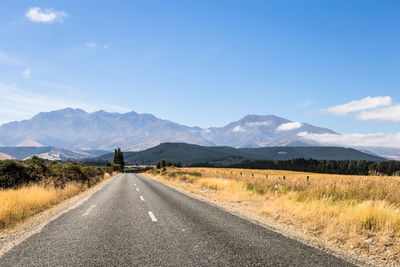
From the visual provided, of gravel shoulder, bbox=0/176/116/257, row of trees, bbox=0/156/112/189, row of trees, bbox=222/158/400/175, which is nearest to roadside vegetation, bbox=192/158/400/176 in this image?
row of trees, bbox=222/158/400/175

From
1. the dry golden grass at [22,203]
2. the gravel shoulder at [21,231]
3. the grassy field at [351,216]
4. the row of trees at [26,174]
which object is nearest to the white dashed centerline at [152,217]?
the gravel shoulder at [21,231]

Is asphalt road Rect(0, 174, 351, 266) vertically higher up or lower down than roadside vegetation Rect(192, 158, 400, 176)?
higher up

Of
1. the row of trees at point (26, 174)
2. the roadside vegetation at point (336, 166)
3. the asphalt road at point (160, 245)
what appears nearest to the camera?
the asphalt road at point (160, 245)

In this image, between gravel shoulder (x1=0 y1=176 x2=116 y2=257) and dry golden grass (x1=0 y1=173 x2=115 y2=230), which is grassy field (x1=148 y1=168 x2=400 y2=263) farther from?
dry golden grass (x1=0 y1=173 x2=115 y2=230)

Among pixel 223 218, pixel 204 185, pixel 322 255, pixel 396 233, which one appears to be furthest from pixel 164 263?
pixel 204 185

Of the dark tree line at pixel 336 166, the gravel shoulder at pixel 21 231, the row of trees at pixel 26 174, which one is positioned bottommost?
the dark tree line at pixel 336 166

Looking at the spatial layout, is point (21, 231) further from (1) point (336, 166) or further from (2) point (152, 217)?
(1) point (336, 166)

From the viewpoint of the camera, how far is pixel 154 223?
9.17 meters

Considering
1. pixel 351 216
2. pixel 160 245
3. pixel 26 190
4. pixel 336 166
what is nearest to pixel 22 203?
pixel 26 190

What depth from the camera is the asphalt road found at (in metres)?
5.55

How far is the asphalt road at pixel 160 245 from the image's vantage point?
5551 millimetres

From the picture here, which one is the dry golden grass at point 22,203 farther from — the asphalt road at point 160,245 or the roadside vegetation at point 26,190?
the asphalt road at point 160,245

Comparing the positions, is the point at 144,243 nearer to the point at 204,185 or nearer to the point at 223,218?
the point at 223,218

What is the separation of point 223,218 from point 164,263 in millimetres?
5108
